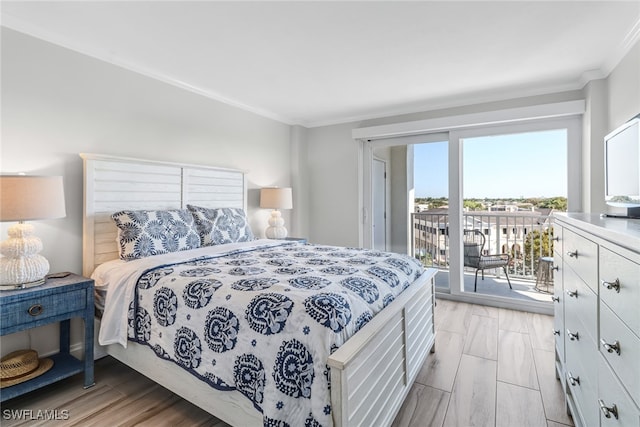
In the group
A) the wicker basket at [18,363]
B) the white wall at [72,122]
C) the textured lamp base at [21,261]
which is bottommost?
the wicker basket at [18,363]

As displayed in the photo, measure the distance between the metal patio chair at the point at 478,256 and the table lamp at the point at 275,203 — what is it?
223 cm

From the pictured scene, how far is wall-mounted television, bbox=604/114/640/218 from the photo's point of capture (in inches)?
61.3

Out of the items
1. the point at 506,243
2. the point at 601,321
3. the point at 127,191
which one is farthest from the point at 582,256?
the point at 127,191

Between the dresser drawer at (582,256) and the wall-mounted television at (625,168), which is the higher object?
the wall-mounted television at (625,168)

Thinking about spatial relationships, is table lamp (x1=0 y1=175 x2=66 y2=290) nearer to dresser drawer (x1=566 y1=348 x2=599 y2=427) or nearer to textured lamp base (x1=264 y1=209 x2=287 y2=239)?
textured lamp base (x1=264 y1=209 x2=287 y2=239)

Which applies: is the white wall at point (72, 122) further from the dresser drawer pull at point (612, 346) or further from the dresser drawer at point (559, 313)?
the dresser drawer at point (559, 313)

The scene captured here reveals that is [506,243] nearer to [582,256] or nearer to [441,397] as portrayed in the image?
[441,397]

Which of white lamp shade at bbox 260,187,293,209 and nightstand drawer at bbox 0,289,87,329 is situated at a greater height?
white lamp shade at bbox 260,187,293,209

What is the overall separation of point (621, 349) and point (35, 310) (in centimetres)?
270

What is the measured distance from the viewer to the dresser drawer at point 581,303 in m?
1.23

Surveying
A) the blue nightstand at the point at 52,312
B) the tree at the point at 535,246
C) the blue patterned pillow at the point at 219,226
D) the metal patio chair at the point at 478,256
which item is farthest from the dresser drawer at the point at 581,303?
the blue nightstand at the point at 52,312

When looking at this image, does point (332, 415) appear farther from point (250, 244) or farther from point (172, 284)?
point (250, 244)

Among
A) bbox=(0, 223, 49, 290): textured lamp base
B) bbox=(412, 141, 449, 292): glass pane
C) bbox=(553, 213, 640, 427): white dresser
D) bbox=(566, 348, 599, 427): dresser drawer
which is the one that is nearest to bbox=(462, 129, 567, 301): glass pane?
bbox=(412, 141, 449, 292): glass pane

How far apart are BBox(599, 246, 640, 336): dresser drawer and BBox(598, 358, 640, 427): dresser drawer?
22 centimetres
